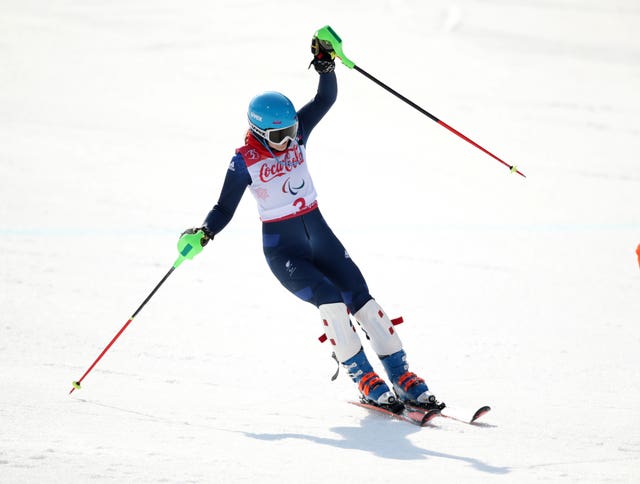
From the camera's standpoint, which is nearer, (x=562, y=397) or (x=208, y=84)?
(x=562, y=397)

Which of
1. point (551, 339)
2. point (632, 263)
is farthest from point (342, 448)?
point (632, 263)

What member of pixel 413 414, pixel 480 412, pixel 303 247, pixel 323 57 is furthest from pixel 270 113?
pixel 480 412

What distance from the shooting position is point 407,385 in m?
5.52

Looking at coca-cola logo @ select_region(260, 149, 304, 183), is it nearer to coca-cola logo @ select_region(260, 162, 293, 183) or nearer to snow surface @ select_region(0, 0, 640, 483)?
coca-cola logo @ select_region(260, 162, 293, 183)

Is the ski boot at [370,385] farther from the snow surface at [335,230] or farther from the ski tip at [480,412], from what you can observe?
the ski tip at [480,412]

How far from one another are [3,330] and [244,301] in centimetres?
209

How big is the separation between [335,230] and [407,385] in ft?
15.7

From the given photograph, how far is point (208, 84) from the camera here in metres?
15.4

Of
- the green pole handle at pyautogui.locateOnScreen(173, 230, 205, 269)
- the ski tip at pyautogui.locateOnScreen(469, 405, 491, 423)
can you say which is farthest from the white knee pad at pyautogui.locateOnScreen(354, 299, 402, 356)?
the green pole handle at pyautogui.locateOnScreen(173, 230, 205, 269)

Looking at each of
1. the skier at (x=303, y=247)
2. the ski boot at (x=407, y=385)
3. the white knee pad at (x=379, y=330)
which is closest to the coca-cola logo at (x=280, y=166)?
the skier at (x=303, y=247)

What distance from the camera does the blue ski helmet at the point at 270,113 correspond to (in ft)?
18.1

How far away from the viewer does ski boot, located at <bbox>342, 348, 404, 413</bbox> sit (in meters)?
5.47

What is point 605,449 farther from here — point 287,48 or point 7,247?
point 287,48

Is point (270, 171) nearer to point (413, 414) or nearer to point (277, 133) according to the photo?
point (277, 133)
